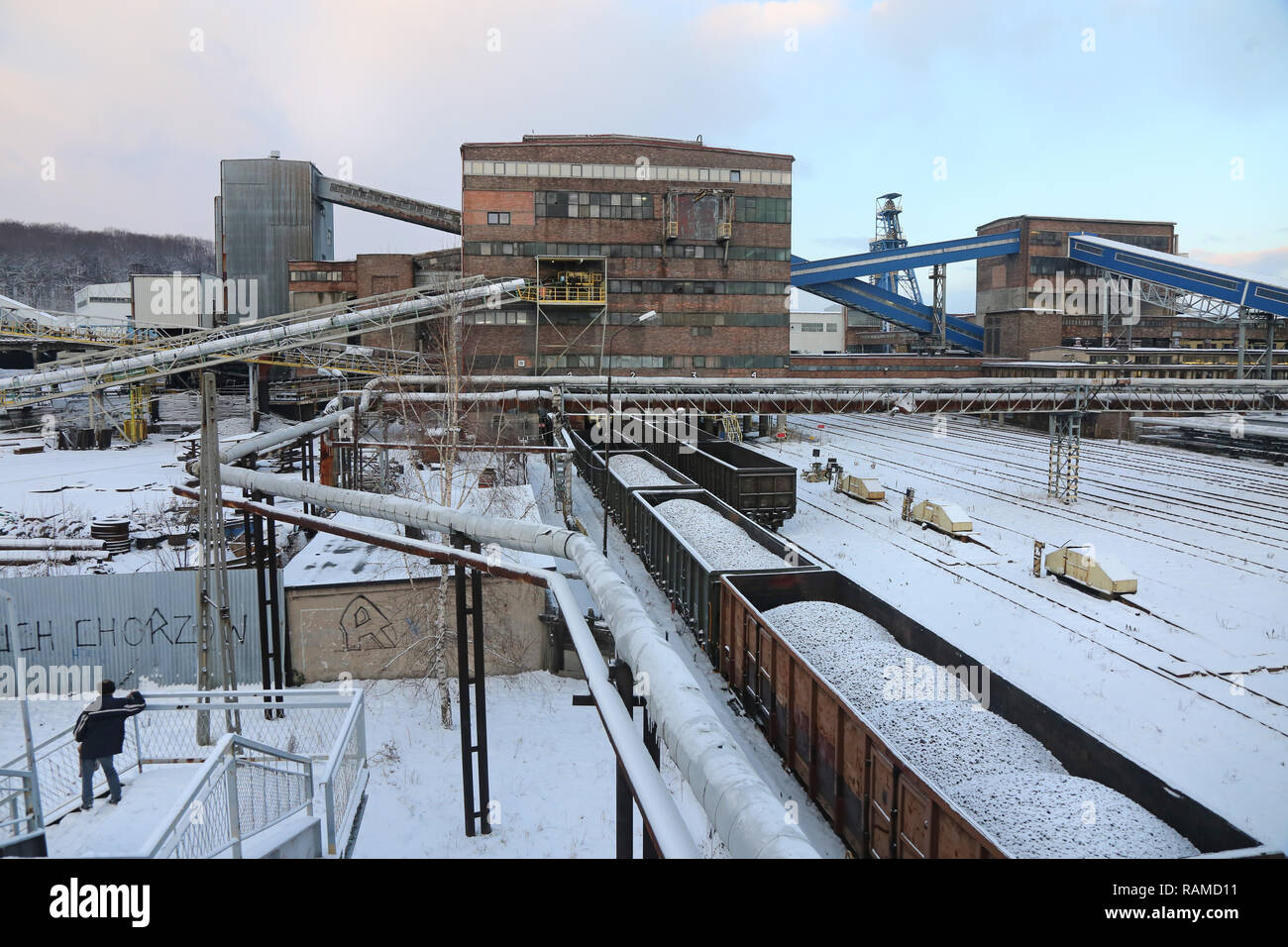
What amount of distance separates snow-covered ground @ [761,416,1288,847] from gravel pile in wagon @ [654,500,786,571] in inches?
148

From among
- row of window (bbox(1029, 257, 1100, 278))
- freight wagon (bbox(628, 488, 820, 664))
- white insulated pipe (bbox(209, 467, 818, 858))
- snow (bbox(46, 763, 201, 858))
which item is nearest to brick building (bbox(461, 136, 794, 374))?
row of window (bbox(1029, 257, 1100, 278))

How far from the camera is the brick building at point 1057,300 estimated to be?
5731 cm

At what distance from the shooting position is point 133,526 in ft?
71.8

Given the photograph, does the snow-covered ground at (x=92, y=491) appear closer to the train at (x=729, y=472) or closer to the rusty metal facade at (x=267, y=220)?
the train at (x=729, y=472)

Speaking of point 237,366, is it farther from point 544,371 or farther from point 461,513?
point 461,513

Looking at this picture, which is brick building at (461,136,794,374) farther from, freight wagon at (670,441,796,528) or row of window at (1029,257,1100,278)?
row of window at (1029,257,1100,278)

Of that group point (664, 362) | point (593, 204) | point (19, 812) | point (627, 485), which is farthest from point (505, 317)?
point (19, 812)

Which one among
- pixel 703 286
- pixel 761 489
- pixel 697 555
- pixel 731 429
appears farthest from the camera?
pixel 703 286

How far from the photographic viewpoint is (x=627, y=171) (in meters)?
43.9

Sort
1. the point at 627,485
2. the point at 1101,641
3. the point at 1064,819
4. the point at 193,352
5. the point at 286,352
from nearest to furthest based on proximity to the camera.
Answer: the point at 1064,819, the point at 1101,641, the point at 627,485, the point at 193,352, the point at 286,352

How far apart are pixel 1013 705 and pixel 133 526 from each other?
2279 cm

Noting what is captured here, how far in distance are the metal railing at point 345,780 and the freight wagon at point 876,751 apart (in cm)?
497

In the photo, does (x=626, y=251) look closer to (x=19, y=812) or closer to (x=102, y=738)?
(x=102, y=738)

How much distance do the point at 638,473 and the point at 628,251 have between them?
23402mm
